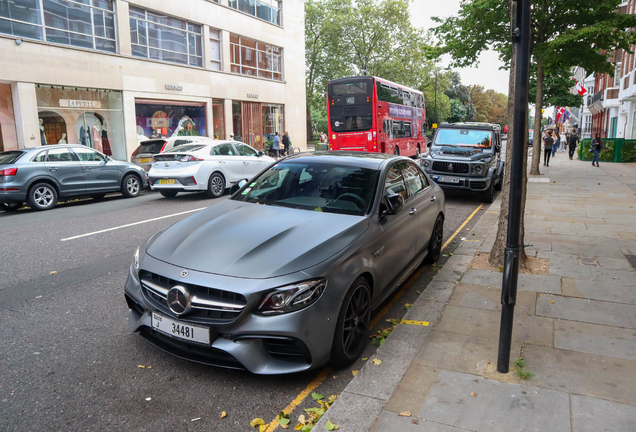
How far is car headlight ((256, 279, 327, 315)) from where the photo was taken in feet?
10.2

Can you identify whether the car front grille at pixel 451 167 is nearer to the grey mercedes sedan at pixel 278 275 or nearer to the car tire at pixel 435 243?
the car tire at pixel 435 243

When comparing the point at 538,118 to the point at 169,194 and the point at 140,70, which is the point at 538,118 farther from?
the point at 140,70

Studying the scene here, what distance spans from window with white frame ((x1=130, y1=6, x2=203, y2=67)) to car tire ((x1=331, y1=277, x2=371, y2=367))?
2286 centimetres

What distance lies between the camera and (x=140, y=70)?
2308 cm

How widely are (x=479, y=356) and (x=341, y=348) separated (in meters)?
1.08

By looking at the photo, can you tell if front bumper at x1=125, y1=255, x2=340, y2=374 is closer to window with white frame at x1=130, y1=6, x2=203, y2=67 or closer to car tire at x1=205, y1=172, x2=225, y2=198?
car tire at x1=205, y1=172, x2=225, y2=198

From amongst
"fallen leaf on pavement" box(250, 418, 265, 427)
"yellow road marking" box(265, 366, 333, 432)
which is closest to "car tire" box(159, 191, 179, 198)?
"yellow road marking" box(265, 366, 333, 432)

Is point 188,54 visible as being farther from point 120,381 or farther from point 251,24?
point 120,381

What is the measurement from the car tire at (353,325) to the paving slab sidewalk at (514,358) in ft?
0.58

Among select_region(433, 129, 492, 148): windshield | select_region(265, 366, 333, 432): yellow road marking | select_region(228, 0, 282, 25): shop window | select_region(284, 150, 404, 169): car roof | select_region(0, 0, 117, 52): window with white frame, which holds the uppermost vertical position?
→ select_region(228, 0, 282, 25): shop window

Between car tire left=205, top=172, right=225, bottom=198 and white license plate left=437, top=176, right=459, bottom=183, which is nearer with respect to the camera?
white license plate left=437, top=176, right=459, bottom=183

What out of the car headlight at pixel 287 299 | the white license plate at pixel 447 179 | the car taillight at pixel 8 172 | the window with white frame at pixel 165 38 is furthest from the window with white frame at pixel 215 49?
the car headlight at pixel 287 299

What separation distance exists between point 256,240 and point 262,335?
800 mm

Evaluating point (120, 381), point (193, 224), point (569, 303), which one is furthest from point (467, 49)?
point (120, 381)
